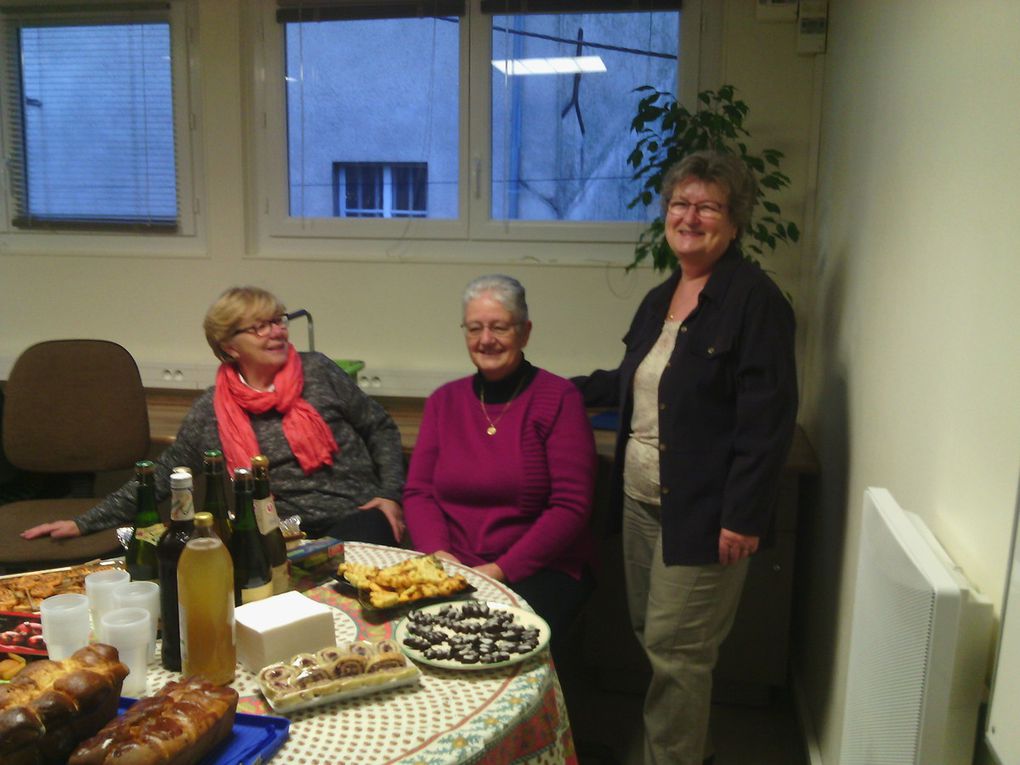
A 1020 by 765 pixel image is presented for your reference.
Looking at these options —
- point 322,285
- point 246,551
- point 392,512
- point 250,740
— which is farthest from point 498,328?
point 322,285

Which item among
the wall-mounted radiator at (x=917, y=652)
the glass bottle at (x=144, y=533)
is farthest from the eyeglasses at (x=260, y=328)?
the wall-mounted radiator at (x=917, y=652)

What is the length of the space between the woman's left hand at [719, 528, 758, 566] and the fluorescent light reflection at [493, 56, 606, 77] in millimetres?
2062

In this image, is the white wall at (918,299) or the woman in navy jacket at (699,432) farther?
the woman in navy jacket at (699,432)

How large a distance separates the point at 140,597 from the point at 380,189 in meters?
2.47

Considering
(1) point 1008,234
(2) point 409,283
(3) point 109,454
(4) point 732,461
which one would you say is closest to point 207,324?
(3) point 109,454

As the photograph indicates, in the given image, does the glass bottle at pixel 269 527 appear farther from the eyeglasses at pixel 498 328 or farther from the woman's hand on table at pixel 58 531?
the woman's hand on table at pixel 58 531

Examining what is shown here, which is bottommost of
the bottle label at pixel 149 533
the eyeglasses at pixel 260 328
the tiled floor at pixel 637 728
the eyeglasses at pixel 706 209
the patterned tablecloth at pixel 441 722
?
the tiled floor at pixel 637 728

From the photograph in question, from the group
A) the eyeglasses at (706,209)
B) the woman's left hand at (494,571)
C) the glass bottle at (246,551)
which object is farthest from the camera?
the woman's left hand at (494,571)

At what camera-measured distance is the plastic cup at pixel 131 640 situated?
3.91ft

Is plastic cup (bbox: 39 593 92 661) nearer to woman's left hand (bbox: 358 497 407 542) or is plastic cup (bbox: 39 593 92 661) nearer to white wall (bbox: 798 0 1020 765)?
woman's left hand (bbox: 358 497 407 542)

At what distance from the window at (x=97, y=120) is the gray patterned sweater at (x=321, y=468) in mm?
1574

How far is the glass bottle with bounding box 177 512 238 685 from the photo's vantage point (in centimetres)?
120

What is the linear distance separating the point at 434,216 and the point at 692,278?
66.9 inches

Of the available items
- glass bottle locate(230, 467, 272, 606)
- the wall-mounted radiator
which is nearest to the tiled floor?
the wall-mounted radiator
